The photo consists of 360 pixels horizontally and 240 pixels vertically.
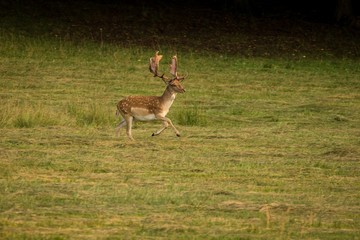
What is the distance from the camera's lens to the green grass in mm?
10414

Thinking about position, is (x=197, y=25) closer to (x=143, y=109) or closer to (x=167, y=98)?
(x=167, y=98)

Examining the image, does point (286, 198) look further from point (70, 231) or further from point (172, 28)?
point (172, 28)

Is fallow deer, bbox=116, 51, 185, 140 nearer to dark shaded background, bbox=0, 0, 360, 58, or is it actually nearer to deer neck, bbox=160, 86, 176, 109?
deer neck, bbox=160, 86, 176, 109

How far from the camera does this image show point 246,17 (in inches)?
1373

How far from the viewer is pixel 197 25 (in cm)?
3309

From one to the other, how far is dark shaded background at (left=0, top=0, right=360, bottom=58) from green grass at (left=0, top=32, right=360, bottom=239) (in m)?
4.00

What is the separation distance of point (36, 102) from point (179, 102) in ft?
9.53

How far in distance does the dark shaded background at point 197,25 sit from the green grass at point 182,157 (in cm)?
400

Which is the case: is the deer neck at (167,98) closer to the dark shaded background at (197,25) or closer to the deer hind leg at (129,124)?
the deer hind leg at (129,124)

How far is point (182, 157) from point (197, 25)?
1893cm

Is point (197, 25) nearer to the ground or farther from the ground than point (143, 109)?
farther from the ground

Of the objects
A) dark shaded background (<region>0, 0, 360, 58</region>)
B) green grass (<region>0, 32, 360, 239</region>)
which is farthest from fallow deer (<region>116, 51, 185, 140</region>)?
dark shaded background (<region>0, 0, 360, 58</region>)

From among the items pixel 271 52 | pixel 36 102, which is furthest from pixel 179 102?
pixel 271 52

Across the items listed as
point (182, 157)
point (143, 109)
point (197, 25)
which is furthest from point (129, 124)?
point (197, 25)
